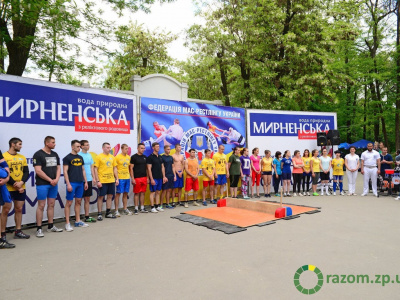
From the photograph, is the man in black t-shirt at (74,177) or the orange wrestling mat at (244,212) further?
the orange wrestling mat at (244,212)

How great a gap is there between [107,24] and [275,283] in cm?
1098

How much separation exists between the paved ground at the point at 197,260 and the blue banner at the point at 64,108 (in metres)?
2.48

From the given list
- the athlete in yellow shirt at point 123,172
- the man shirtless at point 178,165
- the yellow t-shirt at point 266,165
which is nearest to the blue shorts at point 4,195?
the athlete in yellow shirt at point 123,172

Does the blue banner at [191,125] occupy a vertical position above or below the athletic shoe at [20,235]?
above

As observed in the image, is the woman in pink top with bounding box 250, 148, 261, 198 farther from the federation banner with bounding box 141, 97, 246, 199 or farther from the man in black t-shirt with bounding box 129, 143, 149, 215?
the man in black t-shirt with bounding box 129, 143, 149, 215

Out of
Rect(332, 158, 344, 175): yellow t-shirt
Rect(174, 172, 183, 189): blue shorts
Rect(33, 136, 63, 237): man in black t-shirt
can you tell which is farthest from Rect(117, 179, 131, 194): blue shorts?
Rect(332, 158, 344, 175): yellow t-shirt

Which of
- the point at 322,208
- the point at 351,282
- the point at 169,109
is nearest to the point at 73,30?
the point at 169,109

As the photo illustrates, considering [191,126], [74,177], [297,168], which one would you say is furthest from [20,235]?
[297,168]

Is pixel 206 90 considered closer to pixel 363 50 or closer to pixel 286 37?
pixel 286 37

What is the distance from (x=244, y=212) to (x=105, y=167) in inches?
144

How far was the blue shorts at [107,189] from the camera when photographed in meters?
6.59

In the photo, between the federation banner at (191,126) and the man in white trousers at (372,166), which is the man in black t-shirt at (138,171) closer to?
the federation banner at (191,126)

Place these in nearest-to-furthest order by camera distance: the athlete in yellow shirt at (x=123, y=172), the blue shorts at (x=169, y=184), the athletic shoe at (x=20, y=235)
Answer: the athletic shoe at (x=20, y=235), the athlete in yellow shirt at (x=123, y=172), the blue shorts at (x=169, y=184)

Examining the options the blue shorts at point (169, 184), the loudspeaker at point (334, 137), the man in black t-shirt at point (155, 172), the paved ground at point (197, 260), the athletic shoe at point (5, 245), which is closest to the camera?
the paved ground at point (197, 260)
